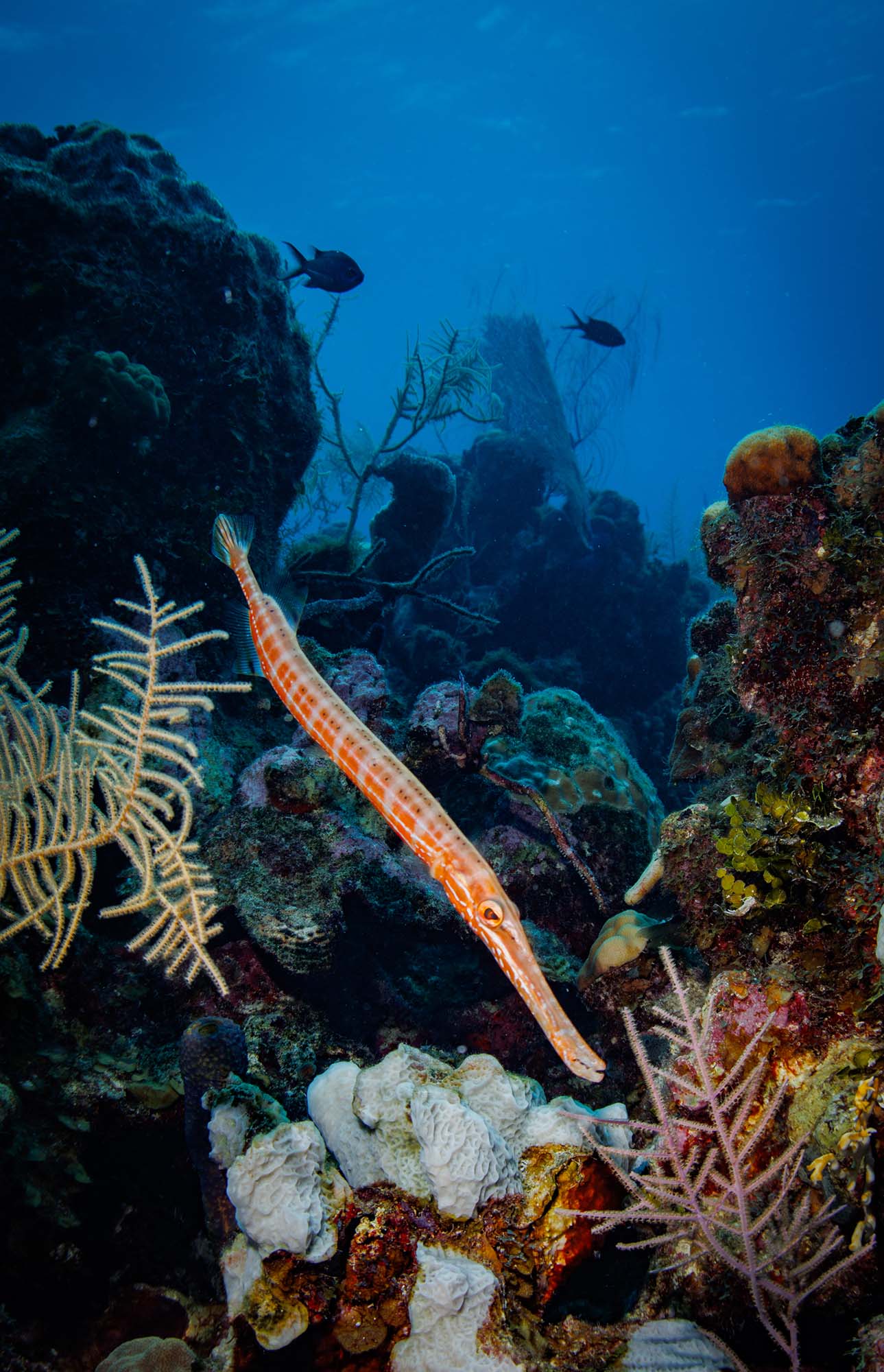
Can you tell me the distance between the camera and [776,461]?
4.29m

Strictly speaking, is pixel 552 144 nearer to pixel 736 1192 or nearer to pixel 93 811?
pixel 93 811

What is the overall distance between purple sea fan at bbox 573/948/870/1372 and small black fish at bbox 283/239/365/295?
10737 millimetres

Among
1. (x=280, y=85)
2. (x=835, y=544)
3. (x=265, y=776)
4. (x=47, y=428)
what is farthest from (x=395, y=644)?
(x=280, y=85)

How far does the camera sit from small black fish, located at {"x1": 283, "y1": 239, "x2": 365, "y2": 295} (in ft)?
31.0

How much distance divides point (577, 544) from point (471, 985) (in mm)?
13579

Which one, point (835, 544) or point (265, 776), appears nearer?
point (835, 544)

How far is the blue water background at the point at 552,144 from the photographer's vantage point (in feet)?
197

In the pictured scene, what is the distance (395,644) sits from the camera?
1365 centimetres

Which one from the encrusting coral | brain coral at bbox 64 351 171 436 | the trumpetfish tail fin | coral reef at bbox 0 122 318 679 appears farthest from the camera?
brain coral at bbox 64 351 171 436

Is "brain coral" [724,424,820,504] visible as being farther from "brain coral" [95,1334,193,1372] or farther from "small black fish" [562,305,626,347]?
"small black fish" [562,305,626,347]

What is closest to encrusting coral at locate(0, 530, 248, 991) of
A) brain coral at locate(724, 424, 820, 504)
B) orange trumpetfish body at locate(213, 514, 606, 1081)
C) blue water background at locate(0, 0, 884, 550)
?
orange trumpetfish body at locate(213, 514, 606, 1081)

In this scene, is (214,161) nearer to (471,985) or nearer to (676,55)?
(676,55)

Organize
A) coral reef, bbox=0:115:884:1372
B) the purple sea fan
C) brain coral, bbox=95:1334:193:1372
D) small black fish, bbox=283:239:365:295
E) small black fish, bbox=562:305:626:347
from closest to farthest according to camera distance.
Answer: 1. the purple sea fan
2. coral reef, bbox=0:115:884:1372
3. brain coral, bbox=95:1334:193:1372
4. small black fish, bbox=283:239:365:295
5. small black fish, bbox=562:305:626:347

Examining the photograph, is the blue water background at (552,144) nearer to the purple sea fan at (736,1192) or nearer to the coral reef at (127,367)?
the coral reef at (127,367)
